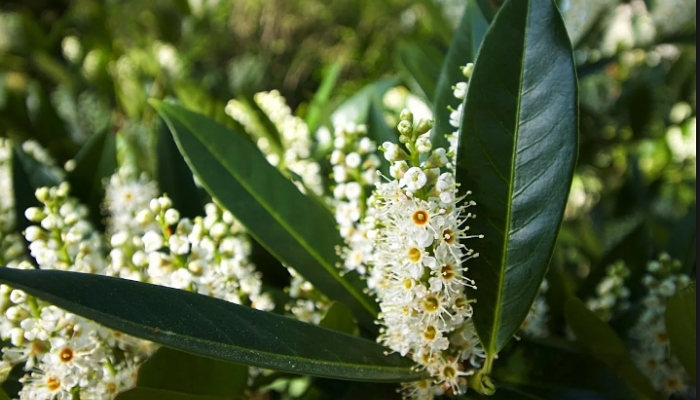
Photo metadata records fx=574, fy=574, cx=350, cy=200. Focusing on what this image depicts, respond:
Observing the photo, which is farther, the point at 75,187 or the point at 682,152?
the point at 682,152

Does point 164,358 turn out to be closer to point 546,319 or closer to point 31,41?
point 546,319

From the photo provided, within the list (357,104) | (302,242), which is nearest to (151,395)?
(302,242)

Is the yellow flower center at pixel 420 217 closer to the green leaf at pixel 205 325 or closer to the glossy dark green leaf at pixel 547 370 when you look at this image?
the green leaf at pixel 205 325

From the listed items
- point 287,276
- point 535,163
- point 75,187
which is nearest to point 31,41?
point 75,187

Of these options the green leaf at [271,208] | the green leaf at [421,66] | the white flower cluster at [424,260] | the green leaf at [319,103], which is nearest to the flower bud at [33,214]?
the green leaf at [271,208]

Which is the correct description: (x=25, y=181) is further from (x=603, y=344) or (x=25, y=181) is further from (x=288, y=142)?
(x=603, y=344)
